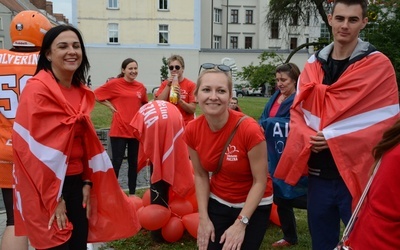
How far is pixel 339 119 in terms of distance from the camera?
2645 millimetres

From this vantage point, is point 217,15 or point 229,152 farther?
point 217,15

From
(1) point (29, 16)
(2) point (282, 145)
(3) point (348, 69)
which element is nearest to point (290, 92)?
(2) point (282, 145)

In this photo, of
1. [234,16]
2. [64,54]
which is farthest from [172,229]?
[234,16]

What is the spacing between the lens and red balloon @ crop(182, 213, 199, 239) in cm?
444

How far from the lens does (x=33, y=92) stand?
249 centimetres

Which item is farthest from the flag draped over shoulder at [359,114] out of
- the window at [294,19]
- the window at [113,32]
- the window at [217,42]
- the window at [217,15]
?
the window at [217,15]

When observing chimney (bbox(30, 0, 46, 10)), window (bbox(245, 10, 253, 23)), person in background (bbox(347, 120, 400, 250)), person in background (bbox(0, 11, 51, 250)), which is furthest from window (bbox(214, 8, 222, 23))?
person in background (bbox(347, 120, 400, 250))

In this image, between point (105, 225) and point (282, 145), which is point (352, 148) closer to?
point (282, 145)

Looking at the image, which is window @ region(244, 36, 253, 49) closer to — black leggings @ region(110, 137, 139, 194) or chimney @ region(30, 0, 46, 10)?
chimney @ region(30, 0, 46, 10)

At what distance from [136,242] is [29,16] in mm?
2633

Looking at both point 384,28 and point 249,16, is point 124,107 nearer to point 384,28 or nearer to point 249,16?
point 384,28

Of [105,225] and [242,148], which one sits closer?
[242,148]

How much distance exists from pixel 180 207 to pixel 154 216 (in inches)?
16.0

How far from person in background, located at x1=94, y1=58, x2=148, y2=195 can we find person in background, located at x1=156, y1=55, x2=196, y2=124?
36.4 inches
